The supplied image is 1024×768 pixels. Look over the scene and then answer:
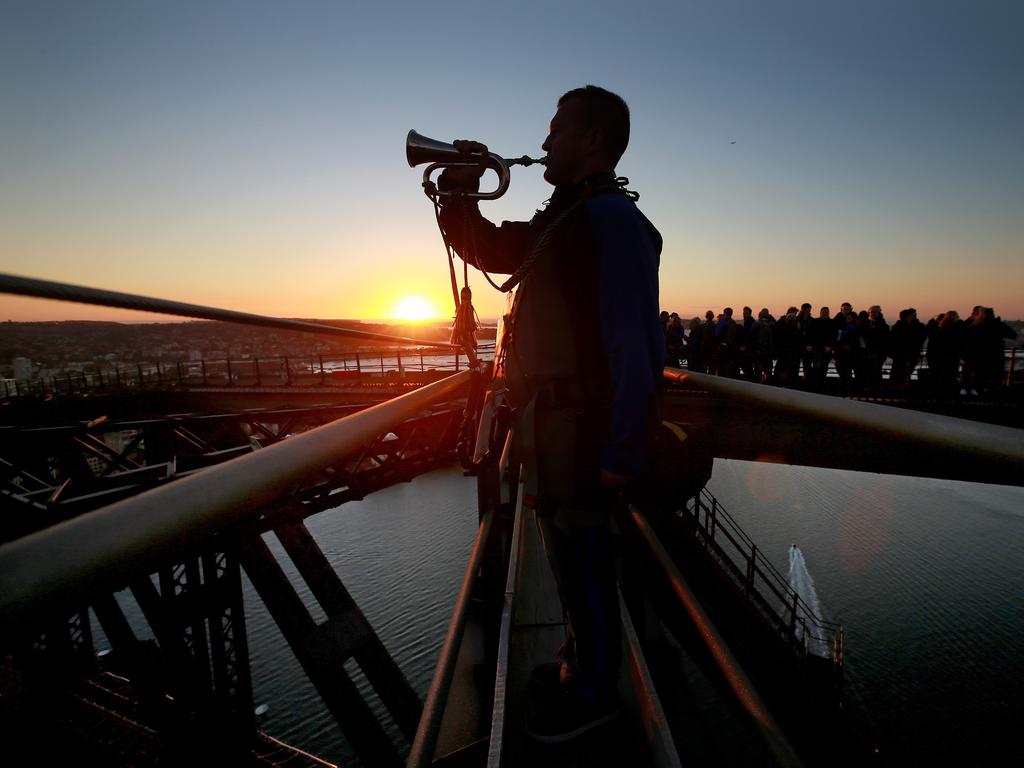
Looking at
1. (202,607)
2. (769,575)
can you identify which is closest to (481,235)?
(202,607)

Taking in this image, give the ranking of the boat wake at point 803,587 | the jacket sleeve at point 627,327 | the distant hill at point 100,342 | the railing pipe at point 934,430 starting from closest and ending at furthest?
the railing pipe at point 934,430 < the jacket sleeve at point 627,327 < the distant hill at point 100,342 < the boat wake at point 803,587

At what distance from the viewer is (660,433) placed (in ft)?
6.00

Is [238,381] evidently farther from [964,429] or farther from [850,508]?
[850,508]

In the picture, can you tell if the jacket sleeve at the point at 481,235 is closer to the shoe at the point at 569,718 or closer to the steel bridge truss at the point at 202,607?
the shoe at the point at 569,718

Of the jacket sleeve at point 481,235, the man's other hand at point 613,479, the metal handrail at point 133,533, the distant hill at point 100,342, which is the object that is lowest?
the man's other hand at point 613,479

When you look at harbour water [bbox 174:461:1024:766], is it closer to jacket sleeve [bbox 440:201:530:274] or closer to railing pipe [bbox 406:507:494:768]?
railing pipe [bbox 406:507:494:768]

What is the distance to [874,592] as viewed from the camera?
816 inches

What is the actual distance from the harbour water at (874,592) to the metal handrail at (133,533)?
20.6 metres

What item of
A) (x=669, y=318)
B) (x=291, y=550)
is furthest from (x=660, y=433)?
(x=669, y=318)

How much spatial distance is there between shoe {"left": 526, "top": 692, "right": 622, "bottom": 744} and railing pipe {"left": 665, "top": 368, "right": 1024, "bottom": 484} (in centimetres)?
138

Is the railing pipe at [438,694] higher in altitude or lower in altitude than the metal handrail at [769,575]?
higher

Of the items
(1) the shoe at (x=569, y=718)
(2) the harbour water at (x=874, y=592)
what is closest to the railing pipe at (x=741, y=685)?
(1) the shoe at (x=569, y=718)

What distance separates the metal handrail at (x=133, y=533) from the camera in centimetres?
36

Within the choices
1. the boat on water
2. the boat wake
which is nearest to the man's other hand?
the boat on water
